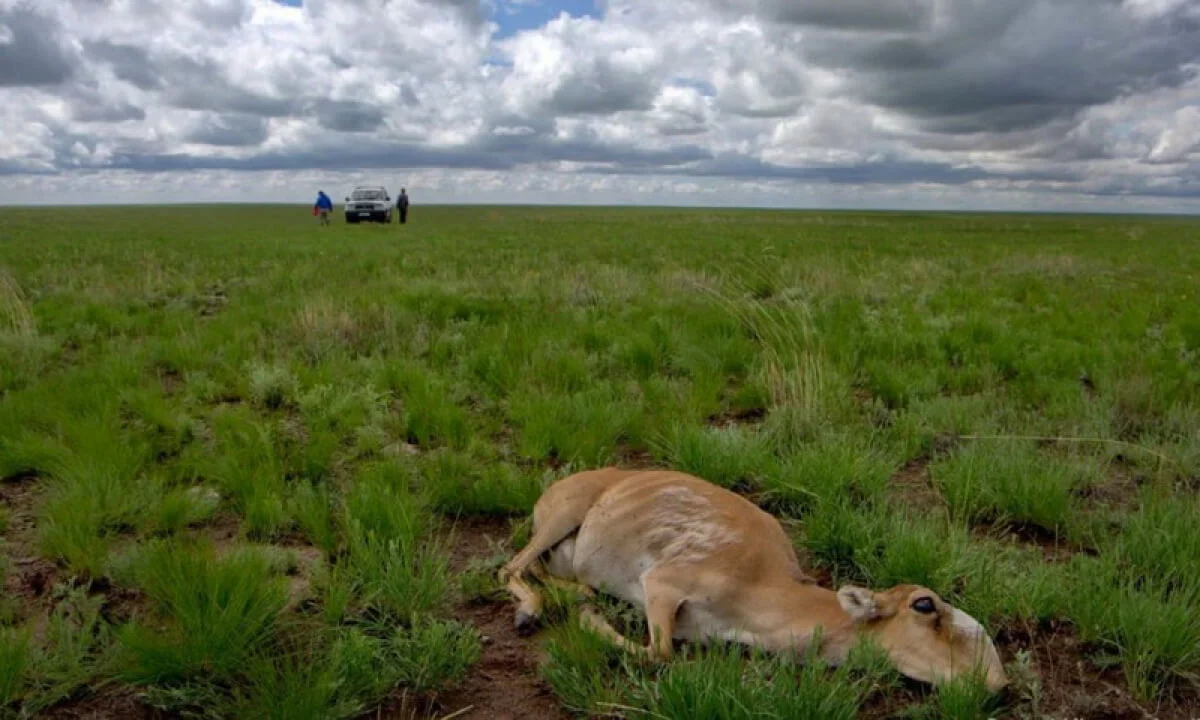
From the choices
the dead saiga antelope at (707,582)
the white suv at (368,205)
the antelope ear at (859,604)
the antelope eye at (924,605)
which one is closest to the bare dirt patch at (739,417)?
the dead saiga antelope at (707,582)

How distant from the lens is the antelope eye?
9.06 ft

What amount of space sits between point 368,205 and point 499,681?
48041 millimetres

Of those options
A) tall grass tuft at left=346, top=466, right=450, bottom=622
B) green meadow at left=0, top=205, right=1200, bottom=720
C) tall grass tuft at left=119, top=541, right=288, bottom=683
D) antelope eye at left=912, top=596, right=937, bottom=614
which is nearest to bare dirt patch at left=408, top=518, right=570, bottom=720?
green meadow at left=0, top=205, right=1200, bottom=720

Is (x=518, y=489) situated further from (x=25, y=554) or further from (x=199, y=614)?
(x=25, y=554)

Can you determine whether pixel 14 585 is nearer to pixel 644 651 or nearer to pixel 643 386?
pixel 644 651

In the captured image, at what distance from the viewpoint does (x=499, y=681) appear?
332cm

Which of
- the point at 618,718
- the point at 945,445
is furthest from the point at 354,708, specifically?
the point at 945,445

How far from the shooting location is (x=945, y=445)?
20.4 ft

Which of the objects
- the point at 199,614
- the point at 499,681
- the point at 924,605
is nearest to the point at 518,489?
the point at 499,681

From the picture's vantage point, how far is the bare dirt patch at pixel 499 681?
312 centimetres

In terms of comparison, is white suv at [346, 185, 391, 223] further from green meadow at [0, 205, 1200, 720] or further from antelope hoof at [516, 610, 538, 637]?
antelope hoof at [516, 610, 538, 637]

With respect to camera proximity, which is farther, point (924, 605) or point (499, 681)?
point (499, 681)

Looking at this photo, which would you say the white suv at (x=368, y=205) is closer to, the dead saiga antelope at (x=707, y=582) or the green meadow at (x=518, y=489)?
the green meadow at (x=518, y=489)

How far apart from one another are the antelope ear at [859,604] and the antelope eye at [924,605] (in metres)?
0.15
